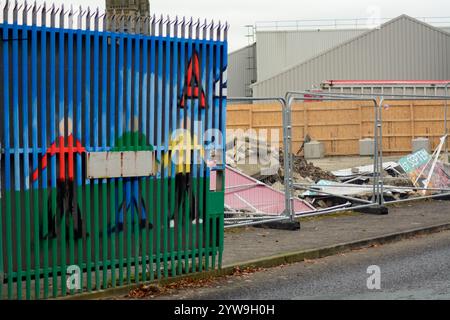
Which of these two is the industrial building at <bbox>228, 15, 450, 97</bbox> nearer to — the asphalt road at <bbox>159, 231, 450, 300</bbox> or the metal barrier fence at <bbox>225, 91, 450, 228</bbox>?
the metal barrier fence at <bbox>225, 91, 450, 228</bbox>

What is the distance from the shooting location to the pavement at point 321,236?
35.1 feet

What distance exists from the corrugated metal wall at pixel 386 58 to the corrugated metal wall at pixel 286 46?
6225 millimetres

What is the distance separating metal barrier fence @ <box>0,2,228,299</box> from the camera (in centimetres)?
813

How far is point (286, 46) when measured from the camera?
5597cm

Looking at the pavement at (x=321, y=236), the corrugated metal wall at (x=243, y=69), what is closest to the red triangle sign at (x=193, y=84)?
the pavement at (x=321, y=236)

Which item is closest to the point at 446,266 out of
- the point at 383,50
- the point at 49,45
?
the point at 49,45

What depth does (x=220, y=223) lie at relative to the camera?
999 cm

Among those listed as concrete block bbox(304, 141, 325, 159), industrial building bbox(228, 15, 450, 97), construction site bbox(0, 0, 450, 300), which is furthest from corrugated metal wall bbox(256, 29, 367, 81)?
construction site bbox(0, 0, 450, 300)

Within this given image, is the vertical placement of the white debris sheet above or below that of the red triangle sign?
below

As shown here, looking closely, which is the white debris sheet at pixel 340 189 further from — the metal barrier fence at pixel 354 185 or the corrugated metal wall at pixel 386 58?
the corrugated metal wall at pixel 386 58

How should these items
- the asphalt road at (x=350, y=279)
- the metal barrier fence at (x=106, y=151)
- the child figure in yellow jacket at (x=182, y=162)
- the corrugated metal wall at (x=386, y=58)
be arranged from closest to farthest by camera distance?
the metal barrier fence at (x=106, y=151) < the asphalt road at (x=350, y=279) < the child figure in yellow jacket at (x=182, y=162) < the corrugated metal wall at (x=386, y=58)

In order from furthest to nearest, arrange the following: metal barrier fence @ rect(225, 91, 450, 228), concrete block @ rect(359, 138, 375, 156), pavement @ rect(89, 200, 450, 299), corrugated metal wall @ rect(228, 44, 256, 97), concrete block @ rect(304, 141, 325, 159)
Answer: corrugated metal wall @ rect(228, 44, 256, 97)
concrete block @ rect(304, 141, 325, 159)
concrete block @ rect(359, 138, 375, 156)
metal barrier fence @ rect(225, 91, 450, 228)
pavement @ rect(89, 200, 450, 299)

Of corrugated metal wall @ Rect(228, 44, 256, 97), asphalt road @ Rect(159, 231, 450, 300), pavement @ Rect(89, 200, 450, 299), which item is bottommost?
asphalt road @ Rect(159, 231, 450, 300)

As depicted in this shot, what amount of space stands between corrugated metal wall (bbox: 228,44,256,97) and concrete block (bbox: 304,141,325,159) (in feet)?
85.1
